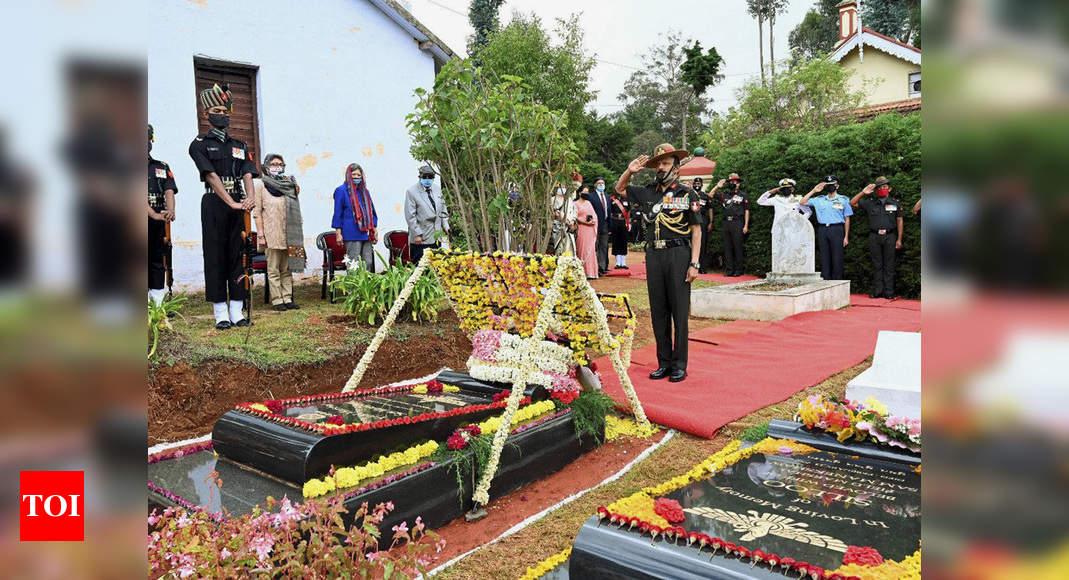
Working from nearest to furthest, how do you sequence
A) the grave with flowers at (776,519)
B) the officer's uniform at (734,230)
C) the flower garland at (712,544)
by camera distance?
the flower garland at (712,544) < the grave with flowers at (776,519) < the officer's uniform at (734,230)

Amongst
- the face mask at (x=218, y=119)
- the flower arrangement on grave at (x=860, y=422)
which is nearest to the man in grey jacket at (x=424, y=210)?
the face mask at (x=218, y=119)

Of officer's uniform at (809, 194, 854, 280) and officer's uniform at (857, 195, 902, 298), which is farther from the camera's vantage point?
officer's uniform at (809, 194, 854, 280)

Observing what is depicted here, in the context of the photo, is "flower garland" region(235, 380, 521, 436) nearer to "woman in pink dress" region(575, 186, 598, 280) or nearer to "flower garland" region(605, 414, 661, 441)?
"flower garland" region(605, 414, 661, 441)

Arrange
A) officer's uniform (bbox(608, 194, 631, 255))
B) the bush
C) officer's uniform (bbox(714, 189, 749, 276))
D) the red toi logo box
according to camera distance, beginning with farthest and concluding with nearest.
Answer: officer's uniform (bbox(608, 194, 631, 255)), officer's uniform (bbox(714, 189, 749, 276)), the bush, the red toi logo box

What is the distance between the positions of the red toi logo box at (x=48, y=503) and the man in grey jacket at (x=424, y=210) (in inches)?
336

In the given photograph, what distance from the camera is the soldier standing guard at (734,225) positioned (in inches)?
553

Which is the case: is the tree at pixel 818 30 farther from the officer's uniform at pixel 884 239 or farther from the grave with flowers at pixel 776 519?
the grave with flowers at pixel 776 519

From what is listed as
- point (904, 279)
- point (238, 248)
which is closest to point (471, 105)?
point (238, 248)

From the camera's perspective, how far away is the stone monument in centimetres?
1102

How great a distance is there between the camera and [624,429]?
4957 mm

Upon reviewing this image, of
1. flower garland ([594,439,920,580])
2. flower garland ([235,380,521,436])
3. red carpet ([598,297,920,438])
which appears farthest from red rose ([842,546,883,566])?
red carpet ([598,297,920,438])

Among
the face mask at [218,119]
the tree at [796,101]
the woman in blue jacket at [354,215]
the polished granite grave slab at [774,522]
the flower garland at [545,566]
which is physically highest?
the tree at [796,101]

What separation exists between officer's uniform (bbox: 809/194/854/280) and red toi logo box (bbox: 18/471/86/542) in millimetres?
12518

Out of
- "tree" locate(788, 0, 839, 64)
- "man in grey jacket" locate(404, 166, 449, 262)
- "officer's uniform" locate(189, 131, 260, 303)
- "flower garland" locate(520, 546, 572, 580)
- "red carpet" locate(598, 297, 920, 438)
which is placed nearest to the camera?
"flower garland" locate(520, 546, 572, 580)
